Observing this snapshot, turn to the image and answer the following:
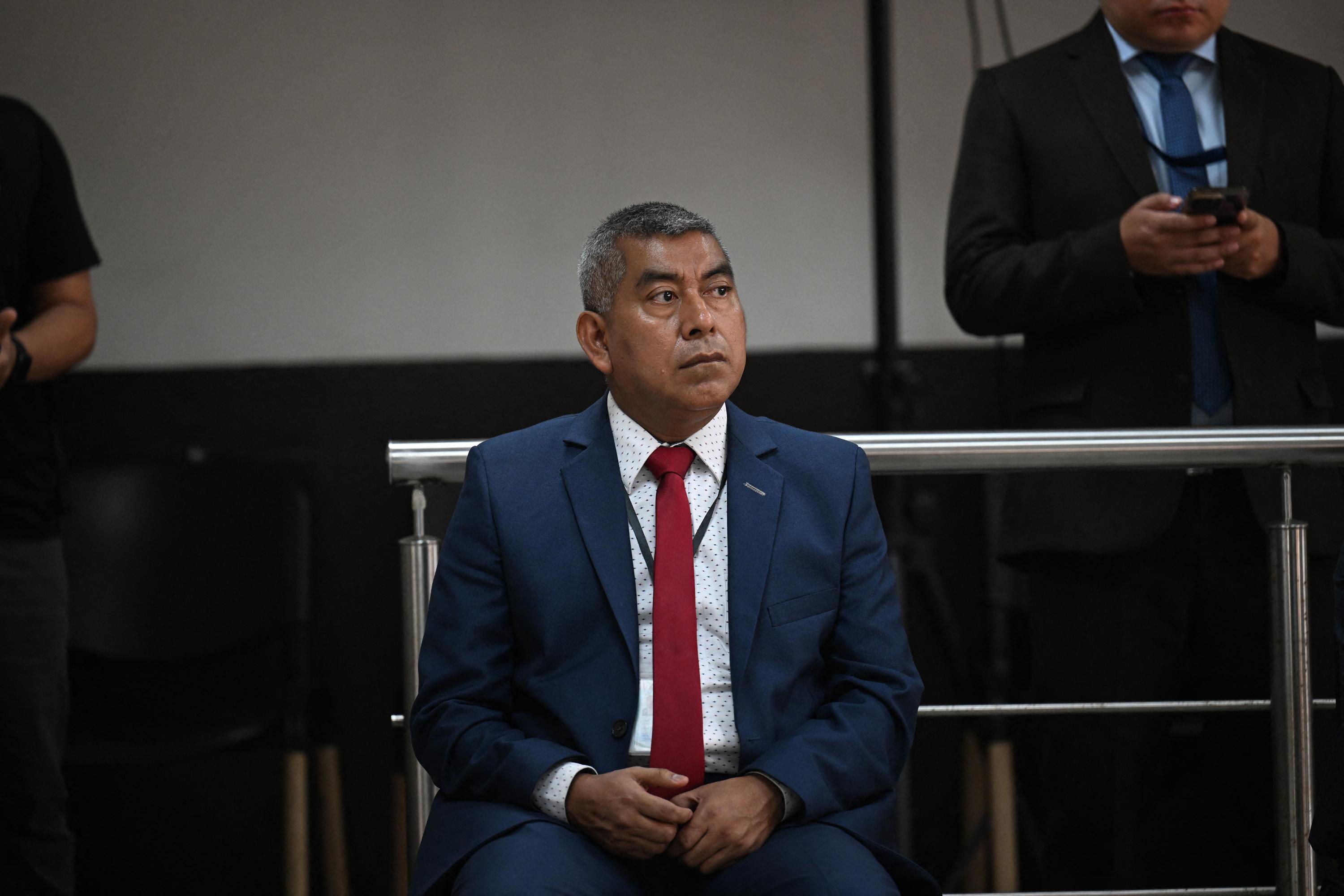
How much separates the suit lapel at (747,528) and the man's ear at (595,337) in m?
0.18

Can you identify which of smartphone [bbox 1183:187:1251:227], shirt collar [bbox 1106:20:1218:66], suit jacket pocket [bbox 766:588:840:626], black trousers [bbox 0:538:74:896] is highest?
shirt collar [bbox 1106:20:1218:66]

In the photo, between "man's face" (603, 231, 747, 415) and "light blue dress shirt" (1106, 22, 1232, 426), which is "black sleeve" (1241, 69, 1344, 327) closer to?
"light blue dress shirt" (1106, 22, 1232, 426)

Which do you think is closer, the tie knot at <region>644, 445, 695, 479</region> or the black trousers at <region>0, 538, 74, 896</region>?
the tie knot at <region>644, 445, 695, 479</region>

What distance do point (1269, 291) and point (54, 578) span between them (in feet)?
6.56

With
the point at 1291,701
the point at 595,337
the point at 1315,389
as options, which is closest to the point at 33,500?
the point at 595,337

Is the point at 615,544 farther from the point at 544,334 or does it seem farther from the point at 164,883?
the point at 164,883

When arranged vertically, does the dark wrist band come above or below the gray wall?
below

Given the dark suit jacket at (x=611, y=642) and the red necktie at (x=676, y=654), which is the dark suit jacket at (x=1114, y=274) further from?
the red necktie at (x=676, y=654)

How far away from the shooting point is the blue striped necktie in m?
2.23

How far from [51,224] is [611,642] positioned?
141 cm

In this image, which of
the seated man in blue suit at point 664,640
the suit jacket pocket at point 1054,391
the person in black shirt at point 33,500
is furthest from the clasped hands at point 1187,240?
the person in black shirt at point 33,500

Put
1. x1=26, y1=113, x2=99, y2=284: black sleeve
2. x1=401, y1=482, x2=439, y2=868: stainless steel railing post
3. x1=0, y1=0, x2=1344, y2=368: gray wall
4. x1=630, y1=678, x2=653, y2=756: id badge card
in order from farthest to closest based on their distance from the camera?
1. x1=0, y1=0, x2=1344, y2=368: gray wall
2. x1=26, y1=113, x2=99, y2=284: black sleeve
3. x1=401, y1=482, x2=439, y2=868: stainless steel railing post
4. x1=630, y1=678, x2=653, y2=756: id badge card

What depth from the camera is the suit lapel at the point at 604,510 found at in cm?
167

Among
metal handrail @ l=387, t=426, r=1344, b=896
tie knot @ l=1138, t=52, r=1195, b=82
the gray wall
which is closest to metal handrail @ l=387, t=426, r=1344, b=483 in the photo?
metal handrail @ l=387, t=426, r=1344, b=896
